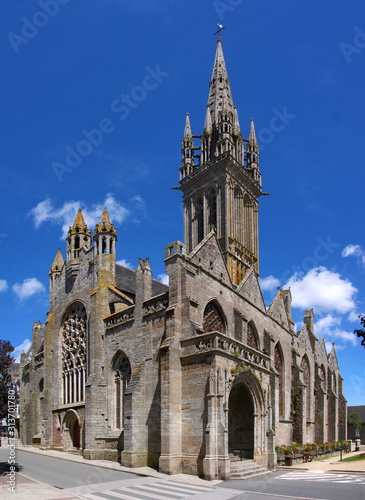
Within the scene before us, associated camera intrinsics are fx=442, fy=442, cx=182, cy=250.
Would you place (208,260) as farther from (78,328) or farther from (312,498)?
(312,498)

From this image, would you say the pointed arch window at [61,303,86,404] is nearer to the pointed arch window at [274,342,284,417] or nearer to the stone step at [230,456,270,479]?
the stone step at [230,456,270,479]

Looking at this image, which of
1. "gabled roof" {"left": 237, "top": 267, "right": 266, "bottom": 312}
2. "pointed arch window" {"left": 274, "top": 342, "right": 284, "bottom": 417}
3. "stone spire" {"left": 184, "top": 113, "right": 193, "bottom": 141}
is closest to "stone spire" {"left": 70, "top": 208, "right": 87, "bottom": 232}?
"gabled roof" {"left": 237, "top": 267, "right": 266, "bottom": 312}

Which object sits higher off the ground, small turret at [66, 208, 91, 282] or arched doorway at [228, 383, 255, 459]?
small turret at [66, 208, 91, 282]

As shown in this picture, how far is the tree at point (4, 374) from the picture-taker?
1606 centimetres

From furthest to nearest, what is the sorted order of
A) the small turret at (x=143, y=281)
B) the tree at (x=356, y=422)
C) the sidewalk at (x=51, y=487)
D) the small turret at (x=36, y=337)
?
1. the tree at (x=356, y=422)
2. the small turret at (x=36, y=337)
3. the small turret at (x=143, y=281)
4. the sidewalk at (x=51, y=487)

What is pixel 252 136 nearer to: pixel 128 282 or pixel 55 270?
pixel 128 282

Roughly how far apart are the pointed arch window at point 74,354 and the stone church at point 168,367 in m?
0.07

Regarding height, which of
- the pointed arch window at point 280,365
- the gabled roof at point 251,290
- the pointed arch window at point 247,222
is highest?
the pointed arch window at point 247,222

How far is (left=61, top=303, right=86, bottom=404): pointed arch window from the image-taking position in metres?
26.6

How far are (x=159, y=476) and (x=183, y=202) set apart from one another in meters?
36.6

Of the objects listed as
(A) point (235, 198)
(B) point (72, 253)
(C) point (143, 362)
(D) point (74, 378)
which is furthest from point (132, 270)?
(A) point (235, 198)

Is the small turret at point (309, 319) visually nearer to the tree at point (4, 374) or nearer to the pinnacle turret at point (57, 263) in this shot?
the pinnacle turret at point (57, 263)

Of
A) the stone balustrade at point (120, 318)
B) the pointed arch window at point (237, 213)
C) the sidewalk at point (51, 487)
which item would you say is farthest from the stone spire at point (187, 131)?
the sidewalk at point (51, 487)

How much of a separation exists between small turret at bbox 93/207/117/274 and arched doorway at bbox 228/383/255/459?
404 inches
